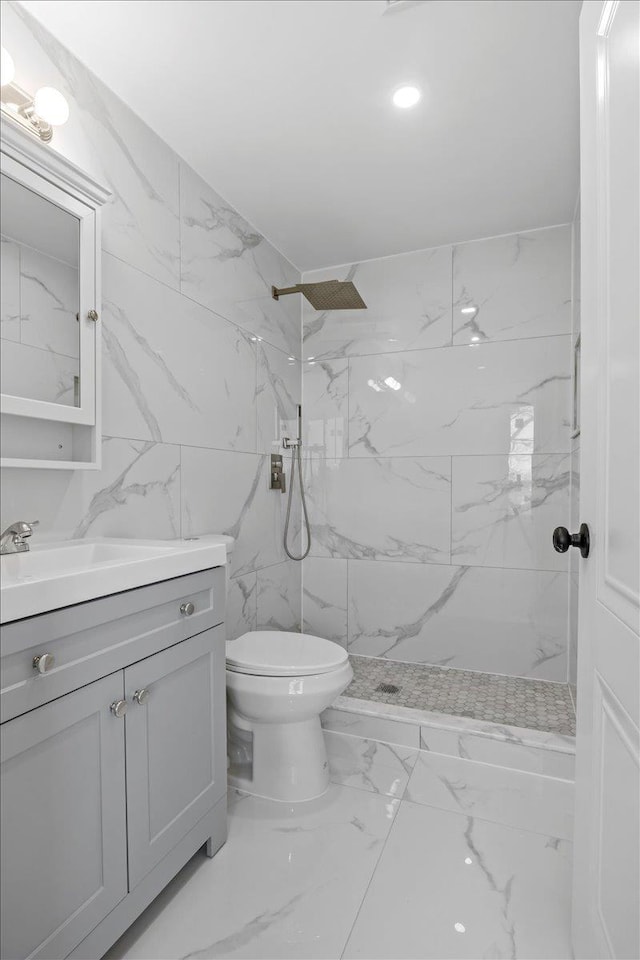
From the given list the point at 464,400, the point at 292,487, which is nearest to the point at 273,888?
the point at 292,487

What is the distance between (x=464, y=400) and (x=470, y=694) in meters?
1.42

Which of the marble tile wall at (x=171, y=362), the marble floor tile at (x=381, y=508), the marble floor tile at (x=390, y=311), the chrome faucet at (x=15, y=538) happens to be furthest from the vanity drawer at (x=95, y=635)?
the marble floor tile at (x=390, y=311)

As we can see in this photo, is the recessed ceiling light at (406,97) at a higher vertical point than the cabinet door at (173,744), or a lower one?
higher

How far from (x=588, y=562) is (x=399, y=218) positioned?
1960mm

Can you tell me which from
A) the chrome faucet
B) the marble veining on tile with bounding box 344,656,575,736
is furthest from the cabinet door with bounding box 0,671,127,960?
the marble veining on tile with bounding box 344,656,575,736

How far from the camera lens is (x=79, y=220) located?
5.02 feet

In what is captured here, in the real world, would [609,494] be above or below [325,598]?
above

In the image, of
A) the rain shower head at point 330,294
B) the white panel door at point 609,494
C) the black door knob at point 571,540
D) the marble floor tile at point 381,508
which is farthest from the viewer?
the marble floor tile at point 381,508

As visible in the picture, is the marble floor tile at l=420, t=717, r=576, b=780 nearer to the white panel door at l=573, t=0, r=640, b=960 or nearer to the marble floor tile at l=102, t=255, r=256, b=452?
the white panel door at l=573, t=0, r=640, b=960

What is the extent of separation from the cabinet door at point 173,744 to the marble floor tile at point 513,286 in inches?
79.6

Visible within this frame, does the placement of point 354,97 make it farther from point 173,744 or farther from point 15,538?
point 173,744

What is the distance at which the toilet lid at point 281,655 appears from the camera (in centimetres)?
175

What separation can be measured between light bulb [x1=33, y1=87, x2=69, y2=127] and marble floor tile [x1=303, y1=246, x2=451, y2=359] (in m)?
1.76

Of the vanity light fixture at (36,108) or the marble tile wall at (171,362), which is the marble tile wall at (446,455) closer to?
the marble tile wall at (171,362)
